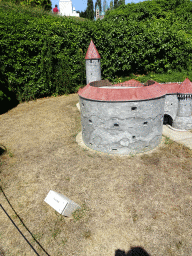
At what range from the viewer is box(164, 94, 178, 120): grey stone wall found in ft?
41.4

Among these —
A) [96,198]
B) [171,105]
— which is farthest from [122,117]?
[171,105]

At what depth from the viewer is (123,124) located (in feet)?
32.2

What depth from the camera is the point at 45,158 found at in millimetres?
10742

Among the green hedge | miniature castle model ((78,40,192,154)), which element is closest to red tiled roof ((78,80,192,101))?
miniature castle model ((78,40,192,154))

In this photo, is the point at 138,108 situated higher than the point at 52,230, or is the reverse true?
the point at 138,108

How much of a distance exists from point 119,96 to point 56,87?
15812 mm

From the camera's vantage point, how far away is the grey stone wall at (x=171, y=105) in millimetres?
12625

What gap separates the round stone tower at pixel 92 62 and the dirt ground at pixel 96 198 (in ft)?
26.3

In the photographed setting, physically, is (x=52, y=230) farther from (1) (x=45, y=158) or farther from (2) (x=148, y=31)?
(2) (x=148, y=31)

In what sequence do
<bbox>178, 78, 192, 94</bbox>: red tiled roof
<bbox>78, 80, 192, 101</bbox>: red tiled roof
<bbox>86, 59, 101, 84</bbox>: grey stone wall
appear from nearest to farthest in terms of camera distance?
<bbox>78, 80, 192, 101</bbox>: red tiled roof, <bbox>178, 78, 192, 94</bbox>: red tiled roof, <bbox>86, 59, 101, 84</bbox>: grey stone wall

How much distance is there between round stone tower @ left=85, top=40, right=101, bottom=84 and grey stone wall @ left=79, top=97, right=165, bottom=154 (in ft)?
26.8

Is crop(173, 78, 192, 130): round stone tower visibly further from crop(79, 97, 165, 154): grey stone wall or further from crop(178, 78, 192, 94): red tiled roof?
crop(79, 97, 165, 154): grey stone wall

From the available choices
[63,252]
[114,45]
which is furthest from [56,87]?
[63,252]

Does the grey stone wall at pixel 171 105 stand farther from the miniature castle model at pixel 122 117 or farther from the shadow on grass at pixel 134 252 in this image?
the shadow on grass at pixel 134 252
